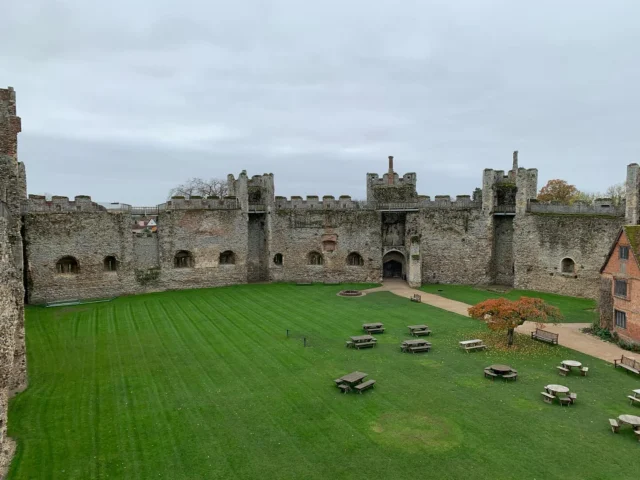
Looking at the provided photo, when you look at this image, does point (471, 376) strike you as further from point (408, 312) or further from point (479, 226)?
point (479, 226)

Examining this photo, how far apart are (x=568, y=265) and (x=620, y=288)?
987 cm

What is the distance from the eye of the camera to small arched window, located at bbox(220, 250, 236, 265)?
34688mm

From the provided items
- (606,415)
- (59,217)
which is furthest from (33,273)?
(606,415)

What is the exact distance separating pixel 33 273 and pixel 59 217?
12.4ft

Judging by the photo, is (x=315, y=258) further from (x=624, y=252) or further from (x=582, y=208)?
(x=624, y=252)

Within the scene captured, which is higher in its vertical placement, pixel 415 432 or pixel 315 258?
pixel 315 258

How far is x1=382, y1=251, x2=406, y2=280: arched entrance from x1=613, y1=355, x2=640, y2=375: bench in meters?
21.0

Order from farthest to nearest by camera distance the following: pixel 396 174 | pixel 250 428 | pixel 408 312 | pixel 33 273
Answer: pixel 396 174, pixel 33 273, pixel 408 312, pixel 250 428

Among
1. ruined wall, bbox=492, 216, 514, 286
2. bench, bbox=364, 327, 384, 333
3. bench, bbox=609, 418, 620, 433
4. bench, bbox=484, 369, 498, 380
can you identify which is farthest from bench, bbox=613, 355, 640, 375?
ruined wall, bbox=492, 216, 514, 286

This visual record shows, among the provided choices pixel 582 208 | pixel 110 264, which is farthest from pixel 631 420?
pixel 110 264

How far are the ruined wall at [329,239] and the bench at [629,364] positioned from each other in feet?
63.4

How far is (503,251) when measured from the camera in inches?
1382

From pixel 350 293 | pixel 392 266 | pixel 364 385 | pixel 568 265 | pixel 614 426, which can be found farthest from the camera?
pixel 392 266

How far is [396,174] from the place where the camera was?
123ft
